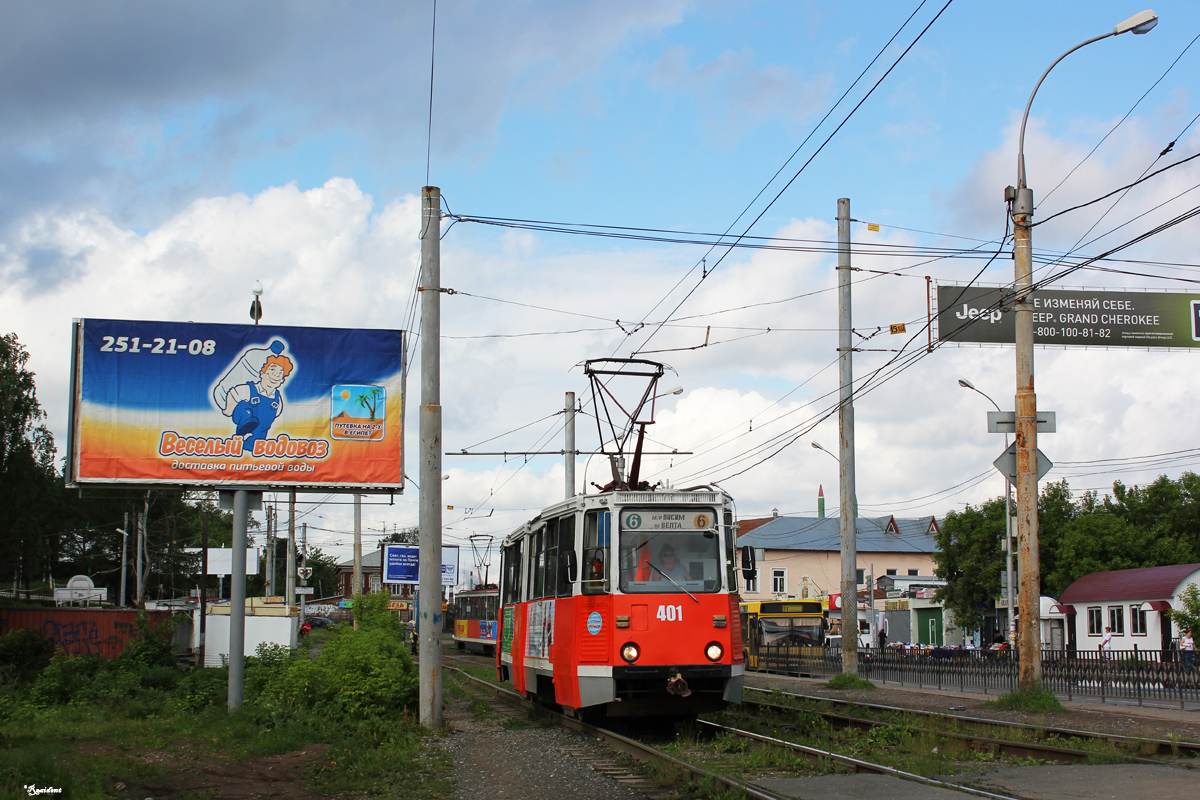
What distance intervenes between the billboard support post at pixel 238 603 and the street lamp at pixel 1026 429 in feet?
41.2

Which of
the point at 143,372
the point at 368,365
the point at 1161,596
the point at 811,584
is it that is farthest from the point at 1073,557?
the point at 143,372

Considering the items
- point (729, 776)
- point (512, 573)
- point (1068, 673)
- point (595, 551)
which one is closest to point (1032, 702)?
point (1068, 673)

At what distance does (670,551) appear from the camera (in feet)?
44.3

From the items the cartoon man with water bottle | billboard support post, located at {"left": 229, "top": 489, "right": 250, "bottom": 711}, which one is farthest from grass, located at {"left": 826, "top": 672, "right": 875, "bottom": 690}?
the cartoon man with water bottle

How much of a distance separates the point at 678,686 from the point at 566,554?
7.02ft

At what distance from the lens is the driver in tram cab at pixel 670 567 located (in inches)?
528

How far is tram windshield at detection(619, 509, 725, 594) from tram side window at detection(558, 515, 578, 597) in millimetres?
716

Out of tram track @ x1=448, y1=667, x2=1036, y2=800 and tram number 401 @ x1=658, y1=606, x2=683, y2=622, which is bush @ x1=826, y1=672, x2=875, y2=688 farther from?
tram number 401 @ x1=658, y1=606, x2=683, y2=622

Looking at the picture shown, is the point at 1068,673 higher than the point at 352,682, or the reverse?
the point at 352,682

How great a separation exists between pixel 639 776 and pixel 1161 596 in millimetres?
32987

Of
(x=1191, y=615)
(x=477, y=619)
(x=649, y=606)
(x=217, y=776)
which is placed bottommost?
(x=477, y=619)

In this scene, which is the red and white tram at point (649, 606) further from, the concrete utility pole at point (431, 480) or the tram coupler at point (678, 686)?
the concrete utility pole at point (431, 480)

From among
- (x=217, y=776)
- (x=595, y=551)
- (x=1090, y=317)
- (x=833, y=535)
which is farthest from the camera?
(x=833, y=535)

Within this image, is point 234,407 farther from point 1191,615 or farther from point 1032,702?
point 1191,615
